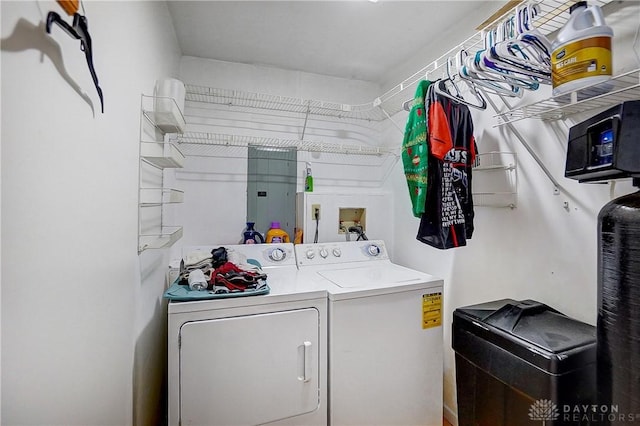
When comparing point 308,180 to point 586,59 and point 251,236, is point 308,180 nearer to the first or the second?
point 251,236

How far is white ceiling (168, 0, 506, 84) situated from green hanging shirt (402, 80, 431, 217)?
64 centimetres

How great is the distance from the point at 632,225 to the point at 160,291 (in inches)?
84.7

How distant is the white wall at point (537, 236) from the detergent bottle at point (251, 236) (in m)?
1.42

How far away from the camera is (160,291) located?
1770 millimetres

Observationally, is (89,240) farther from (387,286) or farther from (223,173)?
(223,173)

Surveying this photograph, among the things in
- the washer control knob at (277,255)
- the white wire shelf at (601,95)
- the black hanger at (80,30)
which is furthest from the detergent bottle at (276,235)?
the white wire shelf at (601,95)

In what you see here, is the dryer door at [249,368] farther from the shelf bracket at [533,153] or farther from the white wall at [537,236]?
the shelf bracket at [533,153]

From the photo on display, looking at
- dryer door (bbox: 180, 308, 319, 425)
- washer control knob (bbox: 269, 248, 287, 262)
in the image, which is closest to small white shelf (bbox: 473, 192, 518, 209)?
dryer door (bbox: 180, 308, 319, 425)

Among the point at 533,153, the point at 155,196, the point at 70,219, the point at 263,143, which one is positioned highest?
the point at 263,143

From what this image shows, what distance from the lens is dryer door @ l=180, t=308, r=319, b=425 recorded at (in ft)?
4.34

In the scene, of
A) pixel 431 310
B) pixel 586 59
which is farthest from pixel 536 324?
pixel 586 59

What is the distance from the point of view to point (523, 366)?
108 cm

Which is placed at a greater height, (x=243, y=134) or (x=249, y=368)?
(x=243, y=134)

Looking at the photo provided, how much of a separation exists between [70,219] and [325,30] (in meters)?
1.88
